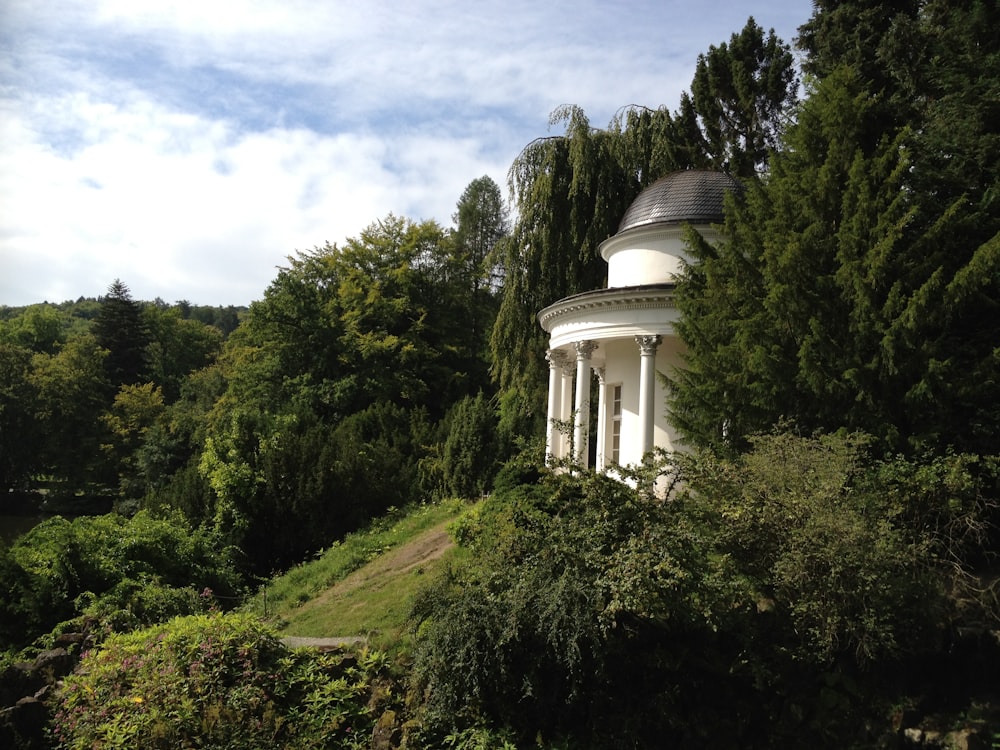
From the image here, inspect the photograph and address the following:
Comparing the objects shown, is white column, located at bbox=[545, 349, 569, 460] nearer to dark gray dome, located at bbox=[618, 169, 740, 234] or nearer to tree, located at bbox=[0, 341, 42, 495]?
dark gray dome, located at bbox=[618, 169, 740, 234]

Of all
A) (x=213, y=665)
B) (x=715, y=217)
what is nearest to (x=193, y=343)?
(x=715, y=217)

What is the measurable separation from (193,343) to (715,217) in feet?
173

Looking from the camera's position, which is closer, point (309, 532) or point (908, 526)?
point (908, 526)

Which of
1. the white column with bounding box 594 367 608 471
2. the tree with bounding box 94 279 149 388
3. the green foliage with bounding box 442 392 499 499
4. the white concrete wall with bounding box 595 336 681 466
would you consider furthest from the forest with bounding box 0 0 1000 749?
the tree with bounding box 94 279 149 388

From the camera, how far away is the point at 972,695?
935 cm

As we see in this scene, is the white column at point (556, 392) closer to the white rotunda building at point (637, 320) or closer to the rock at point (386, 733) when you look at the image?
the white rotunda building at point (637, 320)

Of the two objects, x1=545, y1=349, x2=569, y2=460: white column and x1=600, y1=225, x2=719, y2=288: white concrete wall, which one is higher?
x1=600, y1=225, x2=719, y2=288: white concrete wall

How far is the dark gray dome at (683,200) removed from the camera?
18.3 m

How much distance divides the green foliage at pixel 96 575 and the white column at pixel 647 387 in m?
9.27

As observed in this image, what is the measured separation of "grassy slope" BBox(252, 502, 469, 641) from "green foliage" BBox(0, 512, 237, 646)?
5.66ft

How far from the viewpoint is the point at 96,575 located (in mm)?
13555

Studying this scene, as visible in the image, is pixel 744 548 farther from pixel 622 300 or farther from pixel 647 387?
pixel 622 300

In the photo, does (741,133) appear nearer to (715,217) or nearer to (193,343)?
(715,217)

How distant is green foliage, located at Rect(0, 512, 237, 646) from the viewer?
12.6 meters
